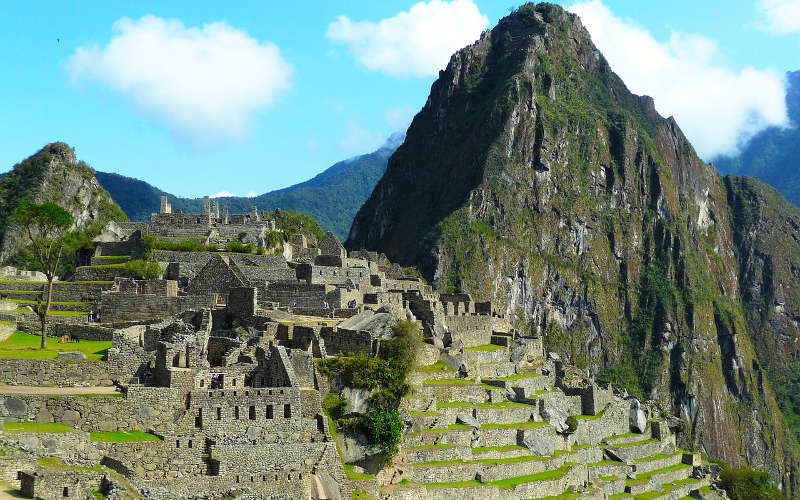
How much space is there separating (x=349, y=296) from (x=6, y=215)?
191 ft

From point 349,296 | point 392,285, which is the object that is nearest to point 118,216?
point 392,285

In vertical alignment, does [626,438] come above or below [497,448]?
below

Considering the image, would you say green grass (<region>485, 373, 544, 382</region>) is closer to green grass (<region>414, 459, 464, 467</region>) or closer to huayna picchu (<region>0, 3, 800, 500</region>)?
huayna picchu (<region>0, 3, 800, 500</region>)

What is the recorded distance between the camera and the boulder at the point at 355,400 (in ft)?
118

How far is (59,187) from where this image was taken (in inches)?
3932

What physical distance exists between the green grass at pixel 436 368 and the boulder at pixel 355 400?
6.35 m

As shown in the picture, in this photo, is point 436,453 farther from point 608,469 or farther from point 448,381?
point 608,469

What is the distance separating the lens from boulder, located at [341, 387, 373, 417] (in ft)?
118

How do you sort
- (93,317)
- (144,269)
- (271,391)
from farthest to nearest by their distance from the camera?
(144,269)
(93,317)
(271,391)

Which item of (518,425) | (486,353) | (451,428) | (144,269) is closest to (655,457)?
(486,353)

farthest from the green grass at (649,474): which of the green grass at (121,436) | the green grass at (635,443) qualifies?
the green grass at (121,436)

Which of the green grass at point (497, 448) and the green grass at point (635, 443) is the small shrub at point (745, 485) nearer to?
the green grass at point (635, 443)

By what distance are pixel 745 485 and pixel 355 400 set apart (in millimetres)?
54363

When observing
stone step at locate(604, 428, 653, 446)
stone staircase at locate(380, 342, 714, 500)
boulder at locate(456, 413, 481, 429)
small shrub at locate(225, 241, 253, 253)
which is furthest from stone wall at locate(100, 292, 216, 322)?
stone step at locate(604, 428, 653, 446)
